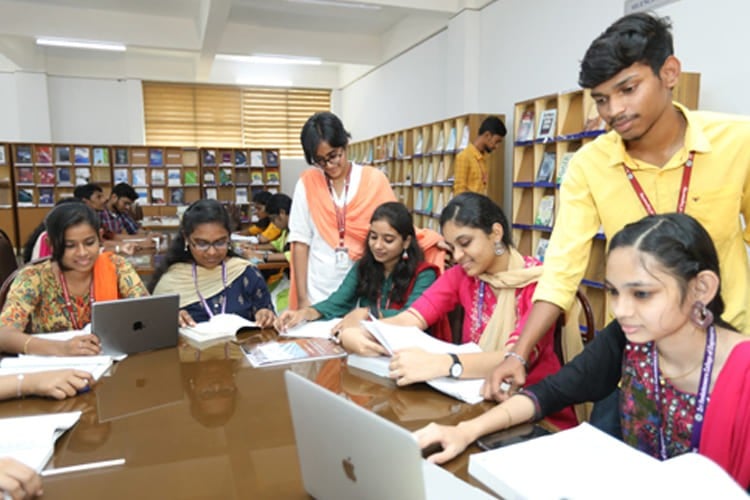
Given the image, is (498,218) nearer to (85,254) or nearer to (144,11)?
(85,254)

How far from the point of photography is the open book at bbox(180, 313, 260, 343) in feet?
5.56

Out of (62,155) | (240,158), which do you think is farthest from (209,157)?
(62,155)

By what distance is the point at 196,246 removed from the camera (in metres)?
2.12

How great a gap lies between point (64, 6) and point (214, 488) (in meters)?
8.12

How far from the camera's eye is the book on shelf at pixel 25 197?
358 inches

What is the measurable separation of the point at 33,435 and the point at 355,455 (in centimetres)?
68

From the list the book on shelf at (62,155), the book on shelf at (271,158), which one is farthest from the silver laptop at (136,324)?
the book on shelf at (62,155)

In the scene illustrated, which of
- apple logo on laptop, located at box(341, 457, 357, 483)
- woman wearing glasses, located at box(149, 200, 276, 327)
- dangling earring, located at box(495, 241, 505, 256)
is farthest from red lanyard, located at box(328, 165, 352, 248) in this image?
apple logo on laptop, located at box(341, 457, 357, 483)

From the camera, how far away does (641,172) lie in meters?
1.28

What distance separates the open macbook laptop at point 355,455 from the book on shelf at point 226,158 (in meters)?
9.55

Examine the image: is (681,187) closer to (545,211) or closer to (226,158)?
(545,211)

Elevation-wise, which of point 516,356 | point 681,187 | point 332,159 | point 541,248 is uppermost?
point 332,159

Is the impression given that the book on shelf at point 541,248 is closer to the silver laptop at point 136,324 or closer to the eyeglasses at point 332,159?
the eyeglasses at point 332,159

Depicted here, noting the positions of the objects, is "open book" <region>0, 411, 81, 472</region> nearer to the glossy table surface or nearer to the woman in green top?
the glossy table surface
